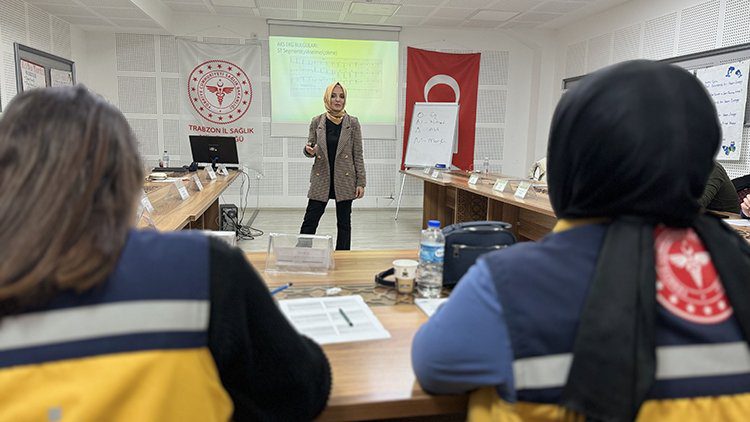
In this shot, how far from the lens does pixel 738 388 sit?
724 millimetres

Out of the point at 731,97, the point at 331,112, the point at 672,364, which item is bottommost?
the point at 672,364

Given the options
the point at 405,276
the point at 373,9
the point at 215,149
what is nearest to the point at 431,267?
the point at 405,276

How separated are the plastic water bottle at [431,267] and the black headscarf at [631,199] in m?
0.69

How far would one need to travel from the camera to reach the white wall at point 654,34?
14.9 ft

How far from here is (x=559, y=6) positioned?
5918mm

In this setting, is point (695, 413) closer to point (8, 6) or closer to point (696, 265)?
point (696, 265)

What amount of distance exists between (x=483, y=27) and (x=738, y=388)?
23.0 ft

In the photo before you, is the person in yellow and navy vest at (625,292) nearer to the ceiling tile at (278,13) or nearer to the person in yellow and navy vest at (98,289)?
the person in yellow and navy vest at (98,289)

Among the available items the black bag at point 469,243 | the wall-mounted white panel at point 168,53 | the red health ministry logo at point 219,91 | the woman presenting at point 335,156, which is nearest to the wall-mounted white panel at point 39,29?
the wall-mounted white panel at point 168,53

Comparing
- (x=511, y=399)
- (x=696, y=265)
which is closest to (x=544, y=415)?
(x=511, y=399)

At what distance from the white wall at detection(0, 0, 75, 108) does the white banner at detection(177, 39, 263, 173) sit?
136 cm

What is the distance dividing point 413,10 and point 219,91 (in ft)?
9.41

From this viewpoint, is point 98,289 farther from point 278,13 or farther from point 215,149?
point 278,13

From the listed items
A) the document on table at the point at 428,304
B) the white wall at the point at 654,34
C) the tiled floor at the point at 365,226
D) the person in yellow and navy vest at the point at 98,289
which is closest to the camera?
the person in yellow and navy vest at the point at 98,289
